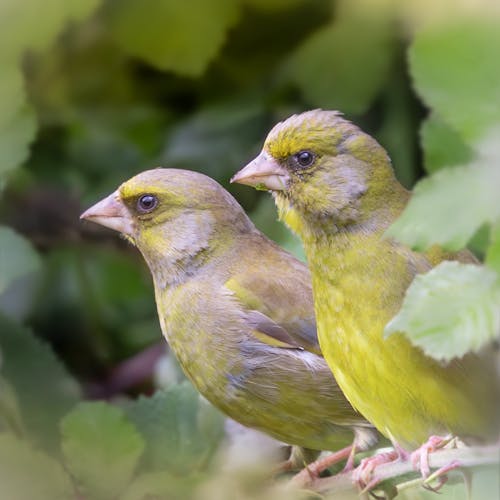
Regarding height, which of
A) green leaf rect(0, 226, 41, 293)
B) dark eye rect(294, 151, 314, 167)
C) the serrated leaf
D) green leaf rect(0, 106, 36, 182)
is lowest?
the serrated leaf

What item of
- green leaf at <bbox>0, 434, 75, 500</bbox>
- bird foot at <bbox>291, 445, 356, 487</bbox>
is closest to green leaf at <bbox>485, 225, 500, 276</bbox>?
bird foot at <bbox>291, 445, 356, 487</bbox>

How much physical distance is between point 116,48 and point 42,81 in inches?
8.0

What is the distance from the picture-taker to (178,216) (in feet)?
5.31

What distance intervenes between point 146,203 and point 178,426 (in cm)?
34

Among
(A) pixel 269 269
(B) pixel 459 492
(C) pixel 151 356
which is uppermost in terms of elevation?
(A) pixel 269 269

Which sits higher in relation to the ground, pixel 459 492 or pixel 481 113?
pixel 481 113

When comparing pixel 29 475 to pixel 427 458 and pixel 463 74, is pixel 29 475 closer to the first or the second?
pixel 427 458

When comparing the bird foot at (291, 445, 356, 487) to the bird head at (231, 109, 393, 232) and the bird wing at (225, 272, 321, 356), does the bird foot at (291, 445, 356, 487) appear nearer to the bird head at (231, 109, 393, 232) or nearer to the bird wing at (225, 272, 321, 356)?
the bird wing at (225, 272, 321, 356)

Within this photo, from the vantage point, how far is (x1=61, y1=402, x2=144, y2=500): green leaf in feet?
4.93

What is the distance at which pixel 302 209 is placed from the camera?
132 cm

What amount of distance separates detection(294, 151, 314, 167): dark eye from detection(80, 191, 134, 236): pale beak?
330mm

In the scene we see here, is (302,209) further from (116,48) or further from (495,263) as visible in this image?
(116,48)

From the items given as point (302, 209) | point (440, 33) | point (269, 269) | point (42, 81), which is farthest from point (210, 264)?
point (42, 81)

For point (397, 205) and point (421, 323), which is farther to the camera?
point (397, 205)
